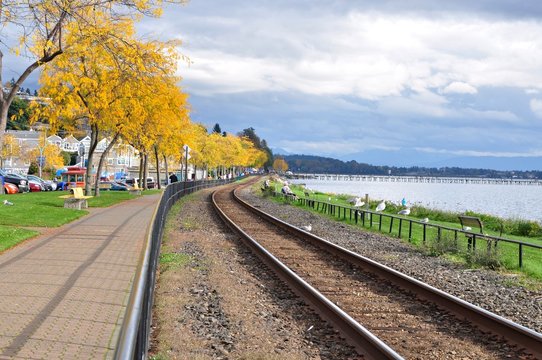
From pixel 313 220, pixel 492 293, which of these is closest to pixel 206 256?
pixel 492 293

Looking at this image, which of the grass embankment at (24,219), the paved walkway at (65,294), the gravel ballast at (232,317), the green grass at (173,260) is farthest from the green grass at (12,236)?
the gravel ballast at (232,317)

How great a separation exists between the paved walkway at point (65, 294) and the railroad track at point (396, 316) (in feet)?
9.76

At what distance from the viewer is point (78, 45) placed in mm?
19109

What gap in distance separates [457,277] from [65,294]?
8.14 meters

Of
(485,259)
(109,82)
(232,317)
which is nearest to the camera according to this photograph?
(232,317)

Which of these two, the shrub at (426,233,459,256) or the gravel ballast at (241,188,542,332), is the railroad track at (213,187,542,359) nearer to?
the gravel ballast at (241,188,542,332)

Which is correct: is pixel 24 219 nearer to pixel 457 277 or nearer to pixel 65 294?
pixel 65 294

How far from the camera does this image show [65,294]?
9.73 m

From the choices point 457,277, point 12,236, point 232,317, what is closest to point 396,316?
point 232,317

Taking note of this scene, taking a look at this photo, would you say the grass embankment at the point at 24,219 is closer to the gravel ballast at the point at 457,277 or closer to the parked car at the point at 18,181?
the gravel ballast at the point at 457,277

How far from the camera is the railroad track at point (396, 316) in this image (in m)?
7.46

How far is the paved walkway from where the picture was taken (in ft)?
23.1

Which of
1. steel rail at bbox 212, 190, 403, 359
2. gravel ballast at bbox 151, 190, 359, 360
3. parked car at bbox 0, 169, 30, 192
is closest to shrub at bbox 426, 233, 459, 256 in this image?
gravel ballast at bbox 151, 190, 359, 360

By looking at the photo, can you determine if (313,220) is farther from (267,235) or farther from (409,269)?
(409,269)
